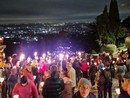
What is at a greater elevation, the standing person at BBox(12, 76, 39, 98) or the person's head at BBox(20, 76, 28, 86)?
the person's head at BBox(20, 76, 28, 86)

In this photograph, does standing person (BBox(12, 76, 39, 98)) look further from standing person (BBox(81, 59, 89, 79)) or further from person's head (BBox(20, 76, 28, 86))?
standing person (BBox(81, 59, 89, 79))

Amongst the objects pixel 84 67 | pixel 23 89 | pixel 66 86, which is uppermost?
pixel 84 67

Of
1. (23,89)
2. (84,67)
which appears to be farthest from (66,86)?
(84,67)

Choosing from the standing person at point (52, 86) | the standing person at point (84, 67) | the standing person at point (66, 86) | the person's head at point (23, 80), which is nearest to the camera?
the person's head at point (23, 80)

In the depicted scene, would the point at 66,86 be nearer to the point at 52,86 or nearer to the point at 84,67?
the point at 52,86

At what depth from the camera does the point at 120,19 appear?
4600 centimetres

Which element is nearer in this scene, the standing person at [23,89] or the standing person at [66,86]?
the standing person at [23,89]

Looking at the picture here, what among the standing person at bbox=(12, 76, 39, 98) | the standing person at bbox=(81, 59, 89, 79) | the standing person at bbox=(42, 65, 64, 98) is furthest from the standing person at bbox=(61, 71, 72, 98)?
the standing person at bbox=(81, 59, 89, 79)

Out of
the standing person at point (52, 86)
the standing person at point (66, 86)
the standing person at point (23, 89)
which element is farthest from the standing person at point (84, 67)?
the standing person at point (23, 89)

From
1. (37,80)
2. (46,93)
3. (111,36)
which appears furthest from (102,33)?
(46,93)

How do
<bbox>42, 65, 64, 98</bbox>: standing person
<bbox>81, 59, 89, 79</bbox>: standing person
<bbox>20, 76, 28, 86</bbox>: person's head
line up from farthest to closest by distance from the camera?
<bbox>81, 59, 89, 79</bbox>: standing person → <bbox>42, 65, 64, 98</bbox>: standing person → <bbox>20, 76, 28, 86</bbox>: person's head

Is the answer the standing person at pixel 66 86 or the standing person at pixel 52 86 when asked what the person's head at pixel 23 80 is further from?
the standing person at pixel 66 86

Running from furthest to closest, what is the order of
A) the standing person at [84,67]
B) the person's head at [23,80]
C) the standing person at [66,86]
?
the standing person at [84,67] → the standing person at [66,86] → the person's head at [23,80]

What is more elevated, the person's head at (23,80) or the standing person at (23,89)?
the person's head at (23,80)
